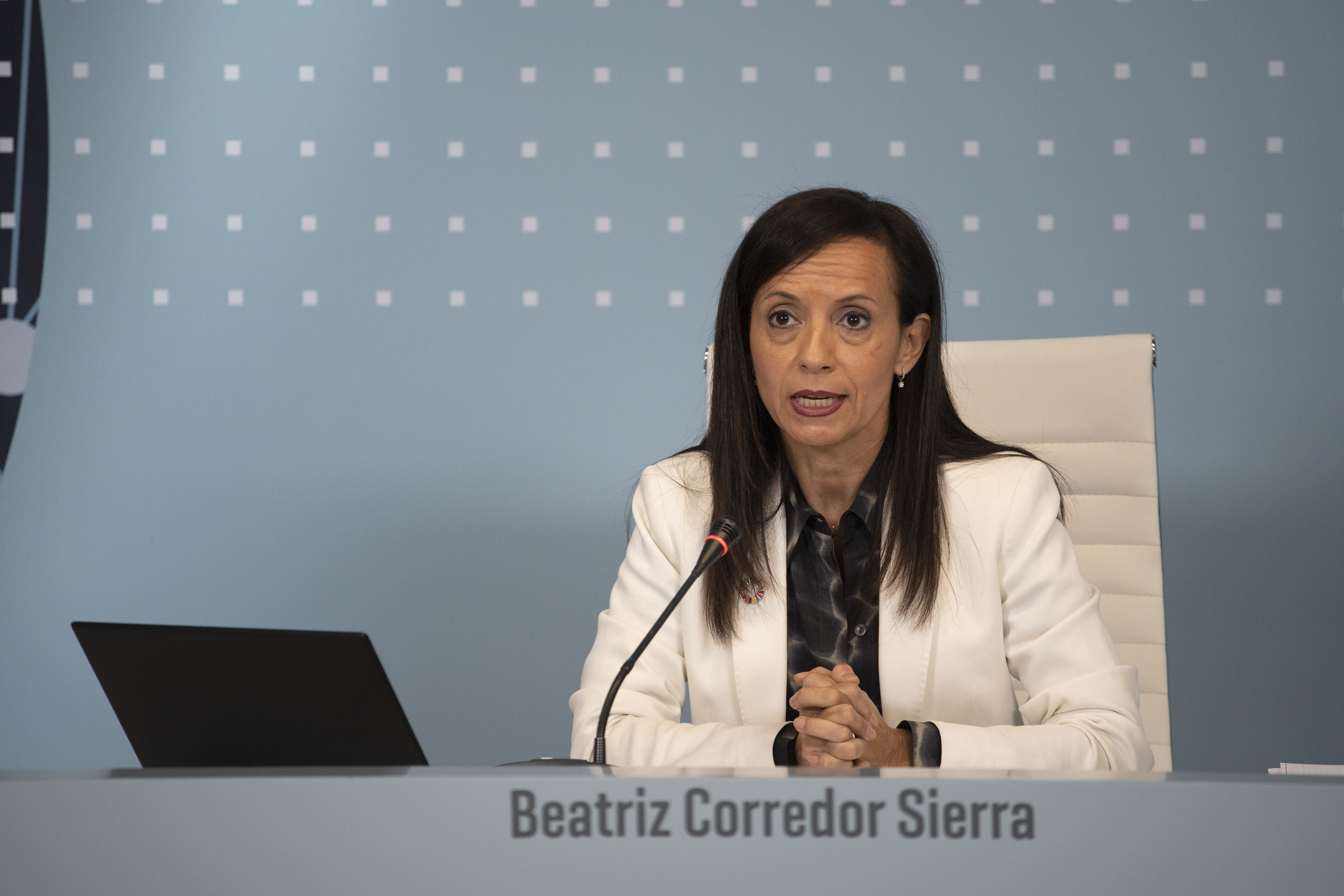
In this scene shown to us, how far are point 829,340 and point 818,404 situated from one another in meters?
0.09

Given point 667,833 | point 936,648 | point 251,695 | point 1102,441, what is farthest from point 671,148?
point 667,833

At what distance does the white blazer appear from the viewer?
4.26ft

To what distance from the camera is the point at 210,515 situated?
262cm

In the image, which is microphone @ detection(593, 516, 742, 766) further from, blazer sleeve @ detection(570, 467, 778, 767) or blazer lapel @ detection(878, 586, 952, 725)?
blazer lapel @ detection(878, 586, 952, 725)

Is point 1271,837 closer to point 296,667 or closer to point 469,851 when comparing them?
point 469,851

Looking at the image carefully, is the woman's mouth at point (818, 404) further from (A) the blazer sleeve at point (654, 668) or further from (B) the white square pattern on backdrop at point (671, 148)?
(B) the white square pattern on backdrop at point (671, 148)

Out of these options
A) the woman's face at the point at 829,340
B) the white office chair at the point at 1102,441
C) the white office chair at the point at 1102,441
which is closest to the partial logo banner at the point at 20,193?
the white office chair at the point at 1102,441

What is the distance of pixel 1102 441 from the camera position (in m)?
1.81

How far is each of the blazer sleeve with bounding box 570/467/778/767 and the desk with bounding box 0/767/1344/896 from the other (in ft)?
2.21

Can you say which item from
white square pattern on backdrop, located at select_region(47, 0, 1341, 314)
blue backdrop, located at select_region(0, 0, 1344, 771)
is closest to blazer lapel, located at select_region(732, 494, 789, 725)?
blue backdrop, located at select_region(0, 0, 1344, 771)

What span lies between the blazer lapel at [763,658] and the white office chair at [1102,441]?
579mm

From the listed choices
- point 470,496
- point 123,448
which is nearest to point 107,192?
point 123,448

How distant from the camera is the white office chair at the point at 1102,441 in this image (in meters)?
1.76

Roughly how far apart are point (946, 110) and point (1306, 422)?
1036 millimetres
